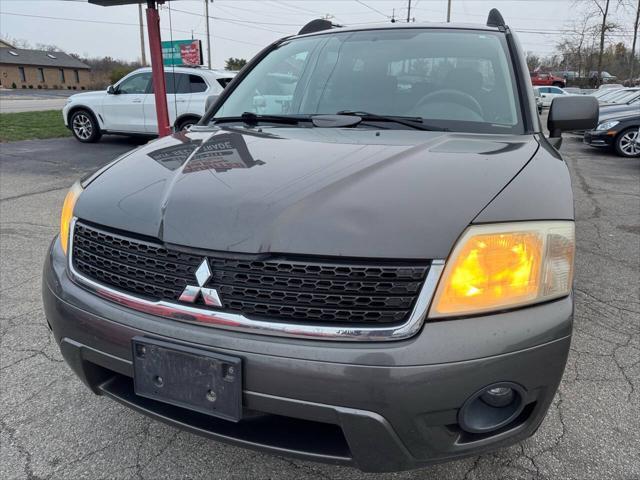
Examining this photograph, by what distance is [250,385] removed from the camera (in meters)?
1.37

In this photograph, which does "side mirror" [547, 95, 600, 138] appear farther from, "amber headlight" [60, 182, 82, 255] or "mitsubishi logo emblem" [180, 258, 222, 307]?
"amber headlight" [60, 182, 82, 255]

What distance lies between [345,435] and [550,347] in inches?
24.6

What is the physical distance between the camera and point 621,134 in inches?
432

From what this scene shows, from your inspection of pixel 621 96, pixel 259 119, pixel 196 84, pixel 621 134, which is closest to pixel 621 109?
pixel 621 134

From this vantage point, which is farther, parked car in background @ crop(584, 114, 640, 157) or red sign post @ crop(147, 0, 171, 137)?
parked car in background @ crop(584, 114, 640, 157)

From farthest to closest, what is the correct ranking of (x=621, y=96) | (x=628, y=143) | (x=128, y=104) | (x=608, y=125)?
(x=621, y=96) < (x=608, y=125) < (x=628, y=143) < (x=128, y=104)

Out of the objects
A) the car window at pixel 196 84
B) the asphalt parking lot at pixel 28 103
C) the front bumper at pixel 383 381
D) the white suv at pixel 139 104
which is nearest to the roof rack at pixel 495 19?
the front bumper at pixel 383 381

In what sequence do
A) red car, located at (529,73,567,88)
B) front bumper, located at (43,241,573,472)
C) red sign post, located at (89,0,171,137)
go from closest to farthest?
front bumper, located at (43,241,573,472) → red sign post, located at (89,0,171,137) → red car, located at (529,73,567,88)

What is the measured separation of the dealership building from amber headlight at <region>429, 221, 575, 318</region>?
86271 millimetres

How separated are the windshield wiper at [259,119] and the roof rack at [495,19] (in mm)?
1461

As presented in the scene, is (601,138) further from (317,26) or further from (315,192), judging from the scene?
(315,192)

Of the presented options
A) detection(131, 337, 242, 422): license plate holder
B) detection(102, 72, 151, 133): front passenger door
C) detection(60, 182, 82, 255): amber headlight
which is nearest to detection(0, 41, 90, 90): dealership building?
detection(102, 72, 151, 133): front passenger door

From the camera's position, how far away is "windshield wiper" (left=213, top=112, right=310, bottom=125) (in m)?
2.43

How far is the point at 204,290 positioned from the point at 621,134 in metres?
12.2
